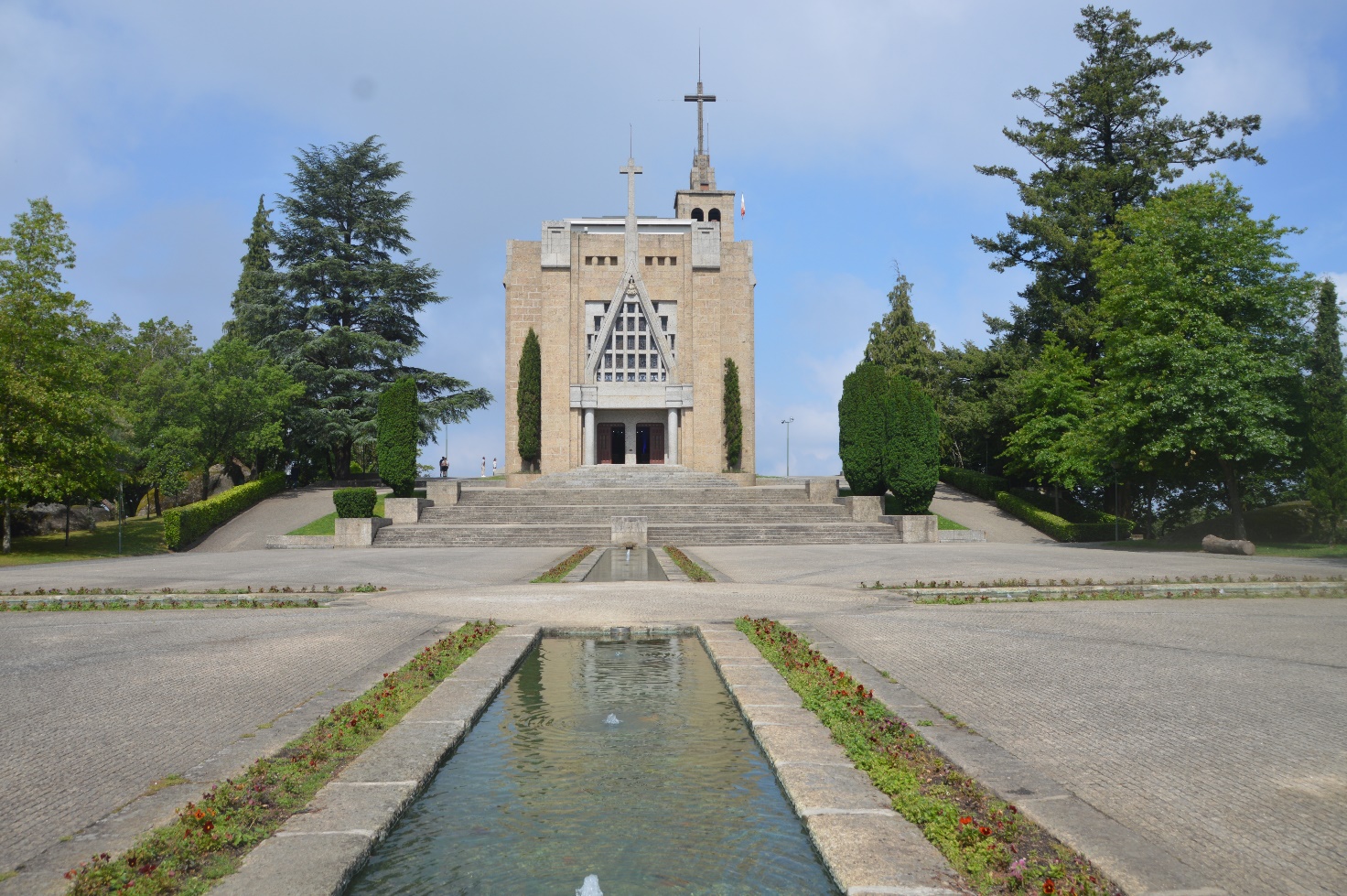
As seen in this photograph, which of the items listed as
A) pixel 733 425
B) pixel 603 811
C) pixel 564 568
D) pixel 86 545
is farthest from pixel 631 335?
pixel 603 811

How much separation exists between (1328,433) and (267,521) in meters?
32.0

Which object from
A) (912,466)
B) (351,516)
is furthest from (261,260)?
(912,466)

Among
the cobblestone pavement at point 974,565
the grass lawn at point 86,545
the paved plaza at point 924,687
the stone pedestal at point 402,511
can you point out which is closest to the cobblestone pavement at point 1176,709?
the paved plaza at point 924,687

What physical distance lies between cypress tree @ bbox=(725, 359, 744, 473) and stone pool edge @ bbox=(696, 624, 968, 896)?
36992 millimetres

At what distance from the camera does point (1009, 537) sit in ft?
102

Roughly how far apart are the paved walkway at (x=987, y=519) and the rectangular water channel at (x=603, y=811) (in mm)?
25427

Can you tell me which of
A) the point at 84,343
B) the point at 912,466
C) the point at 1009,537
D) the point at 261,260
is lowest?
the point at 1009,537

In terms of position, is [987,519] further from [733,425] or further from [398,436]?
[398,436]

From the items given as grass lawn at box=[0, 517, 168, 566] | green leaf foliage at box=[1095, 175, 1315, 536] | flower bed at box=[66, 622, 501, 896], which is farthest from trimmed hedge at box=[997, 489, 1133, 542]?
flower bed at box=[66, 622, 501, 896]

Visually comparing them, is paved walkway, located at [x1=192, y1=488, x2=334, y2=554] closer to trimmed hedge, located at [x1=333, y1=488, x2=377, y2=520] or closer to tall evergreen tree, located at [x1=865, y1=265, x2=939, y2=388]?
trimmed hedge, located at [x1=333, y1=488, x2=377, y2=520]

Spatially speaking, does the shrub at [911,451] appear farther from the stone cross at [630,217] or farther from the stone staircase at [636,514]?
the stone cross at [630,217]

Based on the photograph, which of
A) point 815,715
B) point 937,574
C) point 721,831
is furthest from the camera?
point 937,574

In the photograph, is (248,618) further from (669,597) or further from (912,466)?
(912,466)

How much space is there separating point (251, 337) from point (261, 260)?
8.42 m
